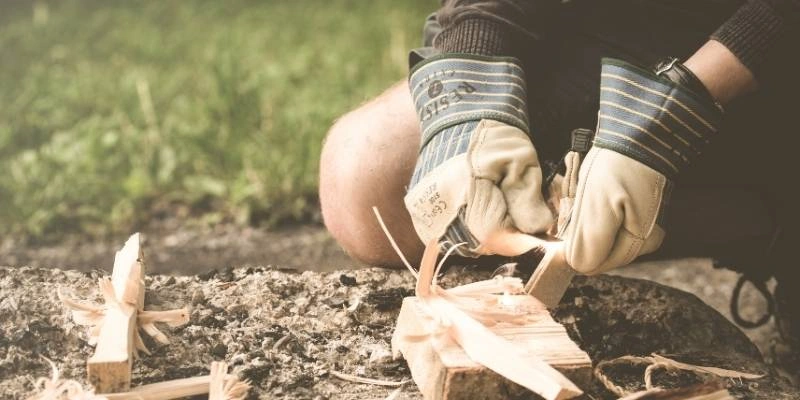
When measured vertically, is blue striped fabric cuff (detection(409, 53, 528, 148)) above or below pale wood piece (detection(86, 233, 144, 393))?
above

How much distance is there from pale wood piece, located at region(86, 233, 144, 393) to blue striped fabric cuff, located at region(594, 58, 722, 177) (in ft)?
3.13

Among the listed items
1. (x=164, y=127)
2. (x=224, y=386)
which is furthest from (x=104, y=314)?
(x=164, y=127)

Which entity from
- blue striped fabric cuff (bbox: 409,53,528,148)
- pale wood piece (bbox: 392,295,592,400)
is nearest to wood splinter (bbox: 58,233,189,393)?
pale wood piece (bbox: 392,295,592,400)

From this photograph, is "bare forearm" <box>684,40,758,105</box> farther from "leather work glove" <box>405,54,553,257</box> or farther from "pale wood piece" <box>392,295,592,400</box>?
"pale wood piece" <box>392,295,592,400</box>

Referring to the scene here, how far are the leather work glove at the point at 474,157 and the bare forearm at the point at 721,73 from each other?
0.38 meters

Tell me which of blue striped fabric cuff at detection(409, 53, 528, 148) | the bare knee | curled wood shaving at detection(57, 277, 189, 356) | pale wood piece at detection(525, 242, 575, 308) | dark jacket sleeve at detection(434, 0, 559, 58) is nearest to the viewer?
curled wood shaving at detection(57, 277, 189, 356)

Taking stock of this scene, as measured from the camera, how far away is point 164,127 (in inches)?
154

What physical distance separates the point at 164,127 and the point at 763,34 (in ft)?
9.20

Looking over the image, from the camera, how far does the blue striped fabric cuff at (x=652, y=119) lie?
A: 1.68 m

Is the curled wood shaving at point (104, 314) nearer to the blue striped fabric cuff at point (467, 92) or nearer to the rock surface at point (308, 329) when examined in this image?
the rock surface at point (308, 329)

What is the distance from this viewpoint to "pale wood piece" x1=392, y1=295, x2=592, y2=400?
141cm

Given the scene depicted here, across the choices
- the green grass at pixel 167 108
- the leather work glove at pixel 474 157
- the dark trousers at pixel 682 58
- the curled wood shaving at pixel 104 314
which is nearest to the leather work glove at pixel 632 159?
the leather work glove at pixel 474 157

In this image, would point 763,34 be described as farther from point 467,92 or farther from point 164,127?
point 164,127

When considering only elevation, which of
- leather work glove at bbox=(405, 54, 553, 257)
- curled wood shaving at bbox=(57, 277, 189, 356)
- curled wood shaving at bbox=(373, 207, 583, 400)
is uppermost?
leather work glove at bbox=(405, 54, 553, 257)
